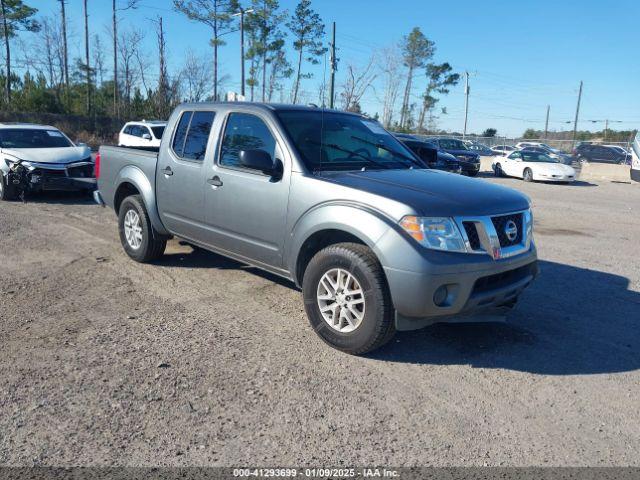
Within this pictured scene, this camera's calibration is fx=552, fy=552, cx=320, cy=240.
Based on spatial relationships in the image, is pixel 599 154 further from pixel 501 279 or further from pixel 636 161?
pixel 501 279

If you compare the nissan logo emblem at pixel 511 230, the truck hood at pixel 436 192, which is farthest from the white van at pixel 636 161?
the nissan logo emblem at pixel 511 230

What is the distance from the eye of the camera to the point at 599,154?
106 ft

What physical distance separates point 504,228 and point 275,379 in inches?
81.4

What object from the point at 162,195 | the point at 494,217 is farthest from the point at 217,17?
the point at 494,217

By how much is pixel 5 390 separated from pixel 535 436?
330 centimetres

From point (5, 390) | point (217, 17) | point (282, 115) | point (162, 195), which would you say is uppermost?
point (217, 17)

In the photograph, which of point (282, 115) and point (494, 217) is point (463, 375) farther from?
point (282, 115)

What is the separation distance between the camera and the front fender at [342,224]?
396 centimetres

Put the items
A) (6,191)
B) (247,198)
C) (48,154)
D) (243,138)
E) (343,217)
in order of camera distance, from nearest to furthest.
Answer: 1. (343,217)
2. (247,198)
3. (243,138)
4. (6,191)
5. (48,154)

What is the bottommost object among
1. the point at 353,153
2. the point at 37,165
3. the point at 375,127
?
the point at 37,165

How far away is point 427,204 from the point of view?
12.9 ft

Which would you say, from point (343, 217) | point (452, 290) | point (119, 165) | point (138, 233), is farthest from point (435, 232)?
point (119, 165)

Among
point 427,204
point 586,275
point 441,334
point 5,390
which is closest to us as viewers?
point 5,390

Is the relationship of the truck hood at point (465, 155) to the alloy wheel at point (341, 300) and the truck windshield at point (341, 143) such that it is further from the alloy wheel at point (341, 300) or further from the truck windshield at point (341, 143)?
the alloy wheel at point (341, 300)
